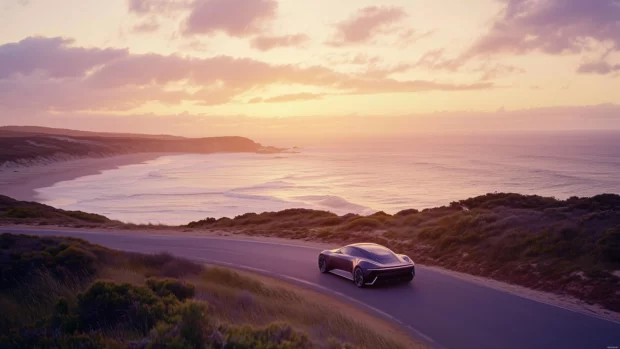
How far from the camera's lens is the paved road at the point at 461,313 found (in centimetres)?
932

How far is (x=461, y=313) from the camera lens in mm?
11266

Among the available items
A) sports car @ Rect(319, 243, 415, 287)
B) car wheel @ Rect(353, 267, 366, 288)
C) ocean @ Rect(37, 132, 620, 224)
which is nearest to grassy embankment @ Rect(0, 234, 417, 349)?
car wheel @ Rect(353, 267, 366, 288)

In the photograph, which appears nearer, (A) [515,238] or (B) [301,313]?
(B) [301,313]

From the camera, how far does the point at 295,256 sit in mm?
19422

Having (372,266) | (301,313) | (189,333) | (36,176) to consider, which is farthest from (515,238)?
(36,176)

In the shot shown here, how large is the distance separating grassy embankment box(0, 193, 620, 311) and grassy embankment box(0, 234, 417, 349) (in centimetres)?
594

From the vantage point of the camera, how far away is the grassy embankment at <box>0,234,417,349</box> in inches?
235

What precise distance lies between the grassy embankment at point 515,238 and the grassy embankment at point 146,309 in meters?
5.94

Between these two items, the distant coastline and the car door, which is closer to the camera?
the car door

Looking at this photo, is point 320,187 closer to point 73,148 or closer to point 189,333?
point 189,333

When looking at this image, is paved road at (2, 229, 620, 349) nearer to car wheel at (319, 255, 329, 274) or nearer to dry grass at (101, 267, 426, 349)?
car wheel at (319, 255, 329, 274)

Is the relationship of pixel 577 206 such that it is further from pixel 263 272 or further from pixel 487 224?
pixel 263 272

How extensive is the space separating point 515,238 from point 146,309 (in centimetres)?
1350

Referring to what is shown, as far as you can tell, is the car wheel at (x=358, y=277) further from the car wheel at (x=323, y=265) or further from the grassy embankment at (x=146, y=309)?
the car wheel at (x=323, y=265)
